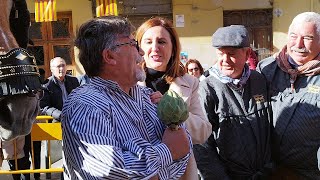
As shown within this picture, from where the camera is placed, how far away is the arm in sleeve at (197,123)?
2.48m

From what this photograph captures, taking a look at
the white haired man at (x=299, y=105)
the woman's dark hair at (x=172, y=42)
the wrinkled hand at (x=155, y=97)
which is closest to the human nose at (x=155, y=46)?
the woman's dark hair at (x=172, y=42)

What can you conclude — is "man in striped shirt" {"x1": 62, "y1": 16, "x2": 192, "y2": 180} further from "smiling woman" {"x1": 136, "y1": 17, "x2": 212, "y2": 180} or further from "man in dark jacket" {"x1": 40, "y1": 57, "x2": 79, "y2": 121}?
"man in dark jacket" {"x1": 40, "y1": 57, "x2": 79, "y2": 121}

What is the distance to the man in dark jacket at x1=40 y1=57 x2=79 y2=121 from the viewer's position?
566 cm

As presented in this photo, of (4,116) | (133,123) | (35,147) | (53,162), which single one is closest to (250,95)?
(133,123)

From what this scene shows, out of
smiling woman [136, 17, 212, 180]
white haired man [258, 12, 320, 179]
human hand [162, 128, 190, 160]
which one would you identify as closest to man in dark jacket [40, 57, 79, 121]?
smiling woman [136, 17, 212, 180]

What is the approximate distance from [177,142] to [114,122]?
280 mm

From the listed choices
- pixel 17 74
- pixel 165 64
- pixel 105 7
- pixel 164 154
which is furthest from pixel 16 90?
pixel 105 7

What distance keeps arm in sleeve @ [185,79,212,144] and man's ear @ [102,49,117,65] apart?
0.72 m

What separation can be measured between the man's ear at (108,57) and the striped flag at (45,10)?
7538 millimetres

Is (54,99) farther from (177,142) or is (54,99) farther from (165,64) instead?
(177,142)

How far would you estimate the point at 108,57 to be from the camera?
1904 mm

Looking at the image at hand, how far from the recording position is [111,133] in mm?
1753

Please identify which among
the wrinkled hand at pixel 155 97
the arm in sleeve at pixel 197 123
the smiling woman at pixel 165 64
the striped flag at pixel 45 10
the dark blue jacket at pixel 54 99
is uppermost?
the striped flag at pixel 45 10

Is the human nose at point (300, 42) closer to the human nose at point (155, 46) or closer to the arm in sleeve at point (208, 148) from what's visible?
the arm in sleeve at point (208, 148)
